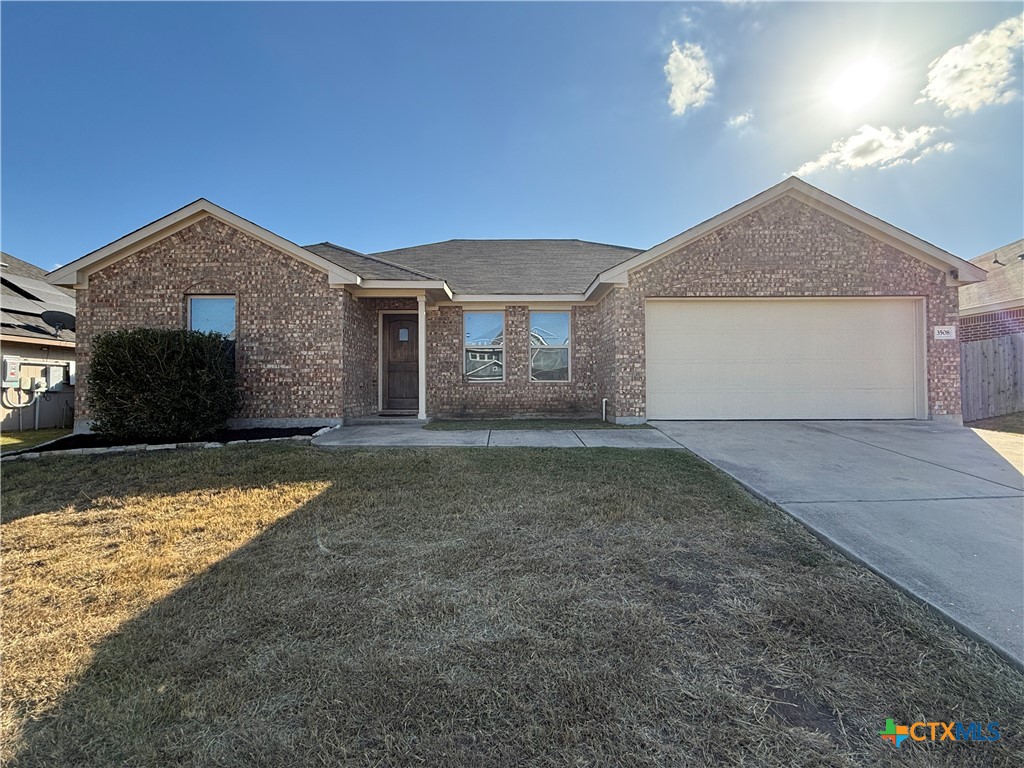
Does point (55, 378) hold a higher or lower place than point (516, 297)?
lower

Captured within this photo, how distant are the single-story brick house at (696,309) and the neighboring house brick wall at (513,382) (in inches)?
64.2

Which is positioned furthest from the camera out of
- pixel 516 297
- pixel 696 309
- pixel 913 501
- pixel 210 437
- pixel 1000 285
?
pixel 1000 285

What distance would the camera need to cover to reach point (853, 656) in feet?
6.50

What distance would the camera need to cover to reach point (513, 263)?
12.6m

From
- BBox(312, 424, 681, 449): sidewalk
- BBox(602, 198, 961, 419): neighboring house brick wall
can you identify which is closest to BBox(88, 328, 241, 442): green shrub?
BBox(312, 424, 681, 449): sidewalk

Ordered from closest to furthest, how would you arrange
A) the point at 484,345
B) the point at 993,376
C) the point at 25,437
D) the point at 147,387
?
the point at 147,387 → the point at 25,437 → the point at 993,376 → the point at 484,345

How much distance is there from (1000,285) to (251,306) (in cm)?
1899

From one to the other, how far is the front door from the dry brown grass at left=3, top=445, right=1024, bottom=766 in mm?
7303

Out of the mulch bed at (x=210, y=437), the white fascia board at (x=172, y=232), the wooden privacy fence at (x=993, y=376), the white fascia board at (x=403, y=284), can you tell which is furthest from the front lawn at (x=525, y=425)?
the wooden privacy fence at (x=993, y=376)

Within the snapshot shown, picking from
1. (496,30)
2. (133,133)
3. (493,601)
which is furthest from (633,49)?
(133,133)

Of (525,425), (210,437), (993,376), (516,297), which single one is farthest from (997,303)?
(210,437)

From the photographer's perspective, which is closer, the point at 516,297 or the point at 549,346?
the point at 516,297

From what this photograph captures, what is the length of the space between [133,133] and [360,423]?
8.68m

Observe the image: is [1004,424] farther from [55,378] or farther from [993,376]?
[55,378]
